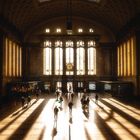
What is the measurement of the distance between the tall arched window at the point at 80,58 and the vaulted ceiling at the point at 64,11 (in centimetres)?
457

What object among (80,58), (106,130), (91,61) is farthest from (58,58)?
(106,130)

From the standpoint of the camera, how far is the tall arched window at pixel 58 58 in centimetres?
4462

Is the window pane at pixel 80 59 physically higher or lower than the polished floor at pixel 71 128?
higher

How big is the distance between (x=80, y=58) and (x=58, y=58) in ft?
11.8

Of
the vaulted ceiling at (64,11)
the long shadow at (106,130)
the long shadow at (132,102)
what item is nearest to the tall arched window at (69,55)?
the vaulted ceiling at (64,11)

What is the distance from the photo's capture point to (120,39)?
40906 millimetres

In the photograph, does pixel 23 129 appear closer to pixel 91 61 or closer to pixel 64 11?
pixel 64 11

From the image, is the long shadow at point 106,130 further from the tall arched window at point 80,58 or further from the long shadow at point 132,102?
the tall arched window at point 80,58

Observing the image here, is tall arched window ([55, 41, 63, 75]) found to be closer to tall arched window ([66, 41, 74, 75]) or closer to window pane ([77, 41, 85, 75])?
tall arched window ([66, 41, 74, 75])

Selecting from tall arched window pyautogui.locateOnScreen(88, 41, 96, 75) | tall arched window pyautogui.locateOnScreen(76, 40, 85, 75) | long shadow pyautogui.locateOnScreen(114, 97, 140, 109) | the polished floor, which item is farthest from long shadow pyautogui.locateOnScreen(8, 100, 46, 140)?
tall arched window pyautogui.locateOnScreen(88, 41, 96, 75)

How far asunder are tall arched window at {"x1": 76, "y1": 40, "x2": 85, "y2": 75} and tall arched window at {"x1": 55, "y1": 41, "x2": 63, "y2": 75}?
2.77 m

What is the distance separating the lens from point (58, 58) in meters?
44.8

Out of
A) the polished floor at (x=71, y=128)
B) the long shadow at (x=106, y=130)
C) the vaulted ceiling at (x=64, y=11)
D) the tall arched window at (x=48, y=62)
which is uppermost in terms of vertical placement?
the vaulted ceiling at (x=64, y=11)

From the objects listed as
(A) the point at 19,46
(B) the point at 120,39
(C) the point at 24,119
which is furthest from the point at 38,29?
(C) the point at 24,119
